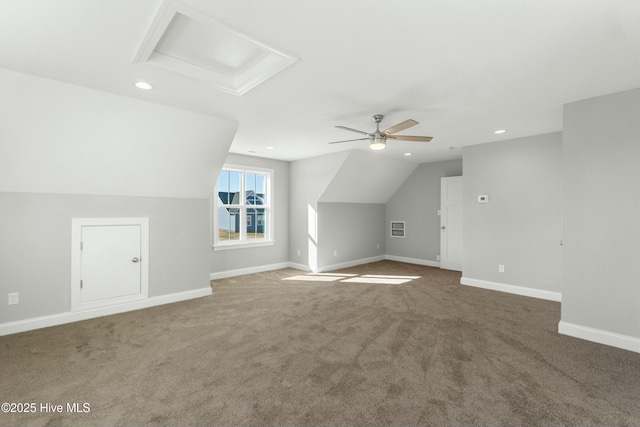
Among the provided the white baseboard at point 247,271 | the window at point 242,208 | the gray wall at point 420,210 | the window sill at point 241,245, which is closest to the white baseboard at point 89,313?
the white baseboard at point 247,271

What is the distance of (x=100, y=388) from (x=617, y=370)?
165 inches

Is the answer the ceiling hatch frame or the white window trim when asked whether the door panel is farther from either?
the ceiling hatch frame

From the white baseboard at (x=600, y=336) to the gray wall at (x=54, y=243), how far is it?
496 centimetres

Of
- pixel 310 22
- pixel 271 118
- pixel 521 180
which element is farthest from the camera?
pixel 521 180

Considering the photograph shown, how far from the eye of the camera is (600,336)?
294 centimetres

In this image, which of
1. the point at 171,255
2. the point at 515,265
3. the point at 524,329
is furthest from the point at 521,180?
the point at 171,255

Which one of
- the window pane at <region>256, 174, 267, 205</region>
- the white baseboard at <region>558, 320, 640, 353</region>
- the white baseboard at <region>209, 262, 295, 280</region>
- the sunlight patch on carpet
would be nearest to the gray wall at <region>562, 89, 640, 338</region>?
the white baseboard at <region>558, 320, 640, 353</region>

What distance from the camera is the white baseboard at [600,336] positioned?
2.79m

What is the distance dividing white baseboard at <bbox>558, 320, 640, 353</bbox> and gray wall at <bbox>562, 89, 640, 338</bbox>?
4 cm

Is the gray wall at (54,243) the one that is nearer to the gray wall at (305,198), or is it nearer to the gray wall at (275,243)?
the gray wall at (275,243)

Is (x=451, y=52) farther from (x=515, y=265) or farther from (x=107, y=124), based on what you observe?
(x=515, y=265)

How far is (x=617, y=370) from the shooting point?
2.43 meters

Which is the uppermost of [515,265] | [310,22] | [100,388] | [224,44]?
[224,44]

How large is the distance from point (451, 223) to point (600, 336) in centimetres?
360
